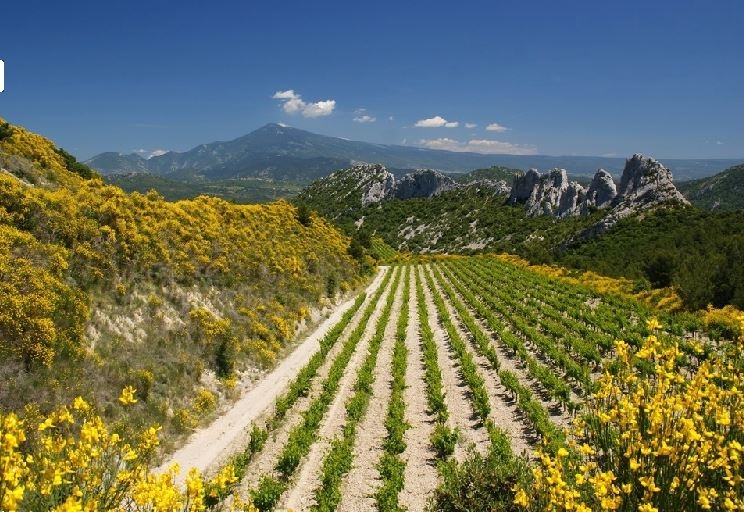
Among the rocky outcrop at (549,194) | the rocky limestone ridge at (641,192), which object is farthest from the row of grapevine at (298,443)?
the rocky outcrop at (549,194)

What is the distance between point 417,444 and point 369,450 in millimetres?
1620

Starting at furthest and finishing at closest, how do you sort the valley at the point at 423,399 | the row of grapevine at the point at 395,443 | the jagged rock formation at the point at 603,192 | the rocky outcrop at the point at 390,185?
the rocky outcrop at the point at 390,185 < the jagged rock formation at the point at 603,192 < the valley at the point at 423,399 < the row of grapevine at the point at 395,443

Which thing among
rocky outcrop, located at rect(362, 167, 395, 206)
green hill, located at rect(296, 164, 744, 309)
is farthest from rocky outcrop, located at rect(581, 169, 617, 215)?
rocky outcrop, located at rect(362, 167, 395, 206)

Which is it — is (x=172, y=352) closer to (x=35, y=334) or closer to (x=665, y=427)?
(x=35, y=334)

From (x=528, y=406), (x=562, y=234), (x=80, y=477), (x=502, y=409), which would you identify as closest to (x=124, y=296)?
(x=80, y=477)

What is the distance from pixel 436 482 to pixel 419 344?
14891mm

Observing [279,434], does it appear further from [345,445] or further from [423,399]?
[423,399]

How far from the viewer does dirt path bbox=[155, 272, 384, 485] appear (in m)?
14.0

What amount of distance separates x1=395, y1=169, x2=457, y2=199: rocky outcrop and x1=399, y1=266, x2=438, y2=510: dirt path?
13563 cm

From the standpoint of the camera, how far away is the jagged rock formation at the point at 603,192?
74.5 metres

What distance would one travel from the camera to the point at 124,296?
62.6 ft

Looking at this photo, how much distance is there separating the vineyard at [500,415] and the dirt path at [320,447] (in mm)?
51

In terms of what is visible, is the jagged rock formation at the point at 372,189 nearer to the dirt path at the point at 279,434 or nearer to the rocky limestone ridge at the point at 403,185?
the rocky limestone ridge at the point at 403,185

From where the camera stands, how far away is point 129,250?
68.5ft
